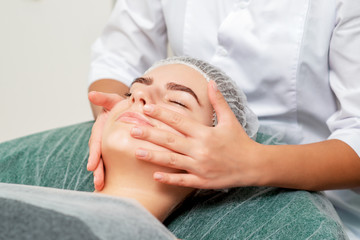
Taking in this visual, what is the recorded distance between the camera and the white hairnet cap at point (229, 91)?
1.17 m

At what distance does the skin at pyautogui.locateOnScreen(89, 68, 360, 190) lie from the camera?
91 cm

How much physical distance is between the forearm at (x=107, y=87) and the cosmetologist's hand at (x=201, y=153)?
565mm

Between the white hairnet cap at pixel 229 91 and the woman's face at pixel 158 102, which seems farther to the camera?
the white hairnet cap at pixel 229 91

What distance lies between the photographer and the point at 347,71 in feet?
3.77

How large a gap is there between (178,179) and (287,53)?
0.55 metres

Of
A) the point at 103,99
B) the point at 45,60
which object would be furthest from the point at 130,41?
the point at 45,60

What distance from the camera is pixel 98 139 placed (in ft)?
3.62

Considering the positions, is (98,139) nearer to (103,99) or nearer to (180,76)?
(103,99)

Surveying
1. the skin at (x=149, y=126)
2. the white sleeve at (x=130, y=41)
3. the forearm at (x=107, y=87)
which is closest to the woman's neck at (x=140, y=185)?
the skin at (x=149, y=126)

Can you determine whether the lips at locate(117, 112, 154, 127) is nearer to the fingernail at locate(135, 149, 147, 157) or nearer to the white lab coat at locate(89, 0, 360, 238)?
the fingernail at locate(135, 149, 147, 157)

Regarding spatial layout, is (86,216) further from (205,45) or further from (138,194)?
(205,45)

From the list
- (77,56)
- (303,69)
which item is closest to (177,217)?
(303,69)

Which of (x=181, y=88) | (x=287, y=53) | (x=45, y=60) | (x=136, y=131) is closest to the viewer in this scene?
(x=136, y=131)

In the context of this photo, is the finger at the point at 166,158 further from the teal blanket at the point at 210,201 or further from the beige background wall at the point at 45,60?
the beige background wall at the point at 45,60
